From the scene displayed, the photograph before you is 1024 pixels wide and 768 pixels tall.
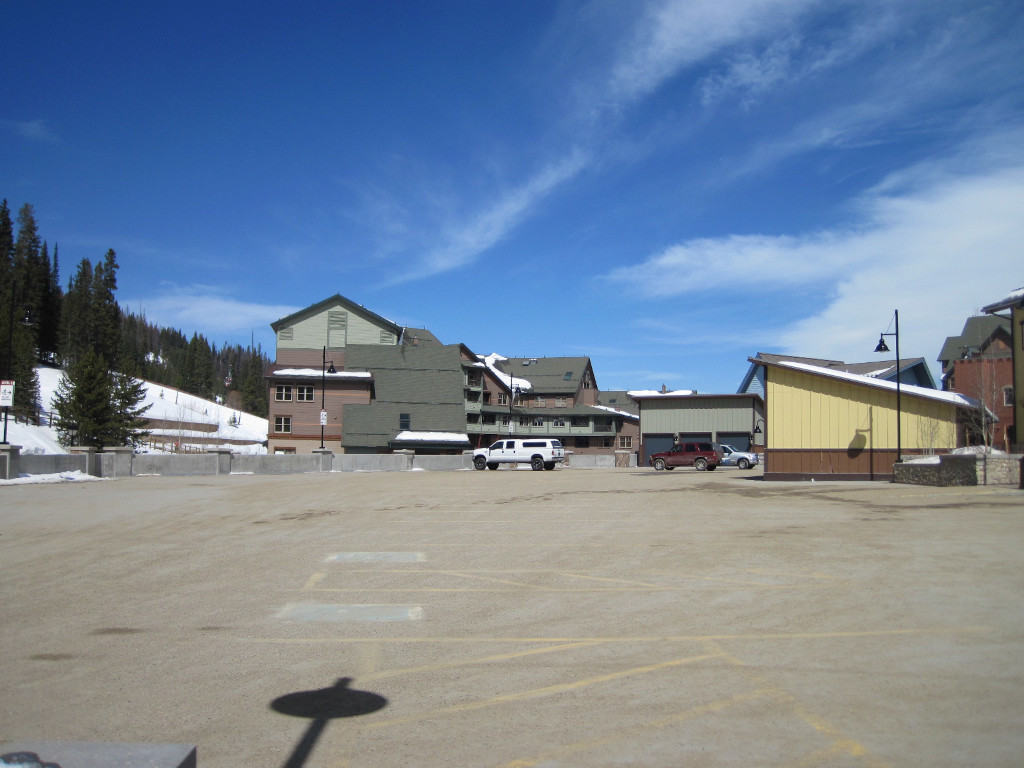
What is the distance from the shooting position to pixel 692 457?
50.7 meters

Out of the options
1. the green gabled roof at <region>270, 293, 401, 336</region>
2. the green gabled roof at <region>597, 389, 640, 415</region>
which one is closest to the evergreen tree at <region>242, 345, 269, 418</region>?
the green gabled roof at <region>597, 389, 640, 415</region>

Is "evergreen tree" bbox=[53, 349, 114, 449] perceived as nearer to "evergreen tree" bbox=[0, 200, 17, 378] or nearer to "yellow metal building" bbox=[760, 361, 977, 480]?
"evergreen tree" bbox=[0, 200, 17, 378]

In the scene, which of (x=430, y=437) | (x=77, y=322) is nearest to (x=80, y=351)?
(x=77, y=322)

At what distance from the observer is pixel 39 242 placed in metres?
147

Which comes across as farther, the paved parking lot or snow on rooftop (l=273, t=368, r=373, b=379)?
snow on rooftop (l=273, t=368, r=373, b=379)

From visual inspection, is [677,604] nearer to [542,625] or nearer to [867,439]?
[542,625]

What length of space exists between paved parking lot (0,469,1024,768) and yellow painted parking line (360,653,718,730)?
28 millimetres

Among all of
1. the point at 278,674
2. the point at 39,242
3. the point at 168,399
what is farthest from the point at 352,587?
the point at 39,242

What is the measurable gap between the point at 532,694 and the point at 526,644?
1453mm

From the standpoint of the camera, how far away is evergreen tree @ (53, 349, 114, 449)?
213ft

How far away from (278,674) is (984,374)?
47.2 meters

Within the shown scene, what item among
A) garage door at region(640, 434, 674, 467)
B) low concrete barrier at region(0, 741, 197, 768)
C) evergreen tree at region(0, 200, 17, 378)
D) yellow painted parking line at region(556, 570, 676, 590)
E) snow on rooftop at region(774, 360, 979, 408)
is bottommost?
yellow painted parking line at region(556, 570, 676, 590)

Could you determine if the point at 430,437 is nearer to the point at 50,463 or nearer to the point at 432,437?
the point at 432,437

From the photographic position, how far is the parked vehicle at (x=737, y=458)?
5062 cm
